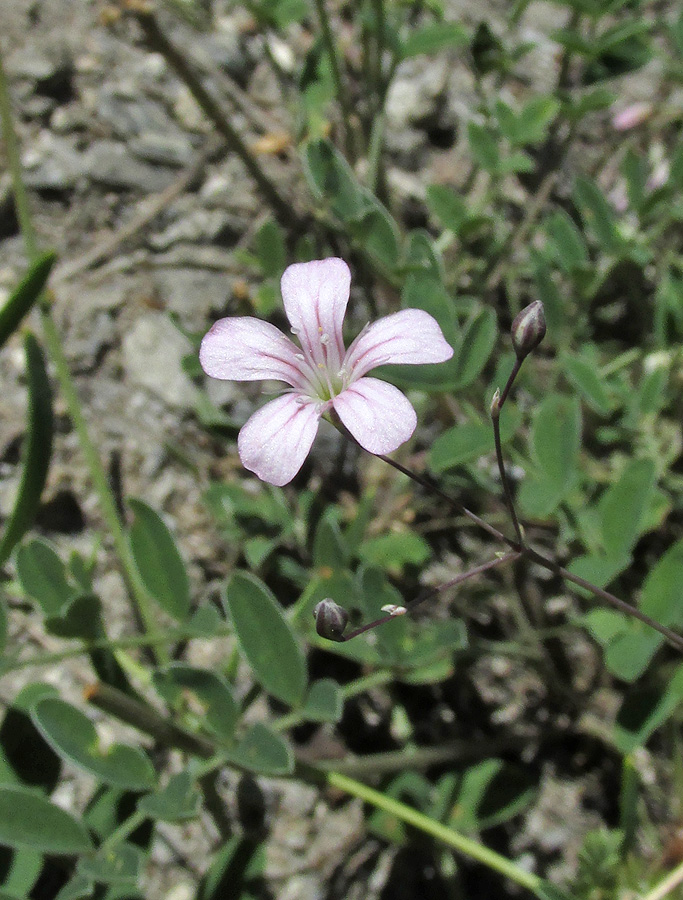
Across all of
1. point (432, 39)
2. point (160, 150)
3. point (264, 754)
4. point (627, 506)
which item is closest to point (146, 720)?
point (264, 754)

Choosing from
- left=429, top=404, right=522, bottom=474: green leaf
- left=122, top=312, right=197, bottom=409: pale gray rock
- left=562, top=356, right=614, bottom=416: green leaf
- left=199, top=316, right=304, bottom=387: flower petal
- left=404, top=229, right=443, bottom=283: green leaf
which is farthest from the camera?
left=122, top=312, right=197, bottom=409: pale gray rock

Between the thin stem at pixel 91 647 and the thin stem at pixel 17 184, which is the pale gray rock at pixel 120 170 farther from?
the thin stem at pixel 91 647

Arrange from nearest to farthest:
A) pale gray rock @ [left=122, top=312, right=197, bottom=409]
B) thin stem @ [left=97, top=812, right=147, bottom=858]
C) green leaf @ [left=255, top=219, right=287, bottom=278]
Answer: thin stem @ [left=97, top=812, right=147, bottom=858] → green leaf @ [left=255, top=219, right=287, bottom=278] → pale gray rock @ [left=122, top=312, right=197, bottom=409]

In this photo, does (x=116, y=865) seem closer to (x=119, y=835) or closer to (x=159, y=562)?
(x=119, y=835)

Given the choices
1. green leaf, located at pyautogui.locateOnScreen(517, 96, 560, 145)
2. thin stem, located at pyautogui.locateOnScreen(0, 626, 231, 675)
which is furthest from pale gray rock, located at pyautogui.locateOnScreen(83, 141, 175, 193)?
thin stem, located at pyautogui.locateOnScreen(0, 626, 231, 675)

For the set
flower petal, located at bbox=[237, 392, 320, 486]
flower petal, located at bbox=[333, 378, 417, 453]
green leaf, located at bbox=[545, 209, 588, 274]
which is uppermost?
green leaf, located at bbox=[545, 209, 588, 274]

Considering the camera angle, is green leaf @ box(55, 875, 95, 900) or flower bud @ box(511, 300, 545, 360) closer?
flower bud @ box(511, 300, 545, 360)

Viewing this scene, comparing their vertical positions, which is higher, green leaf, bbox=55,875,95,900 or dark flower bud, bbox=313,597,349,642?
dark flower bud, bbox=313,597,349,642

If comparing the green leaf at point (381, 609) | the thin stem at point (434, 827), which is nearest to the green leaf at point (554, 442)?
the green leaf at point (381, 609)

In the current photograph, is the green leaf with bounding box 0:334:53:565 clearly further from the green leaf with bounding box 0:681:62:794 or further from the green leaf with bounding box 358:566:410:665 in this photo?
the green leaf with bounding box 358:566:410:665
